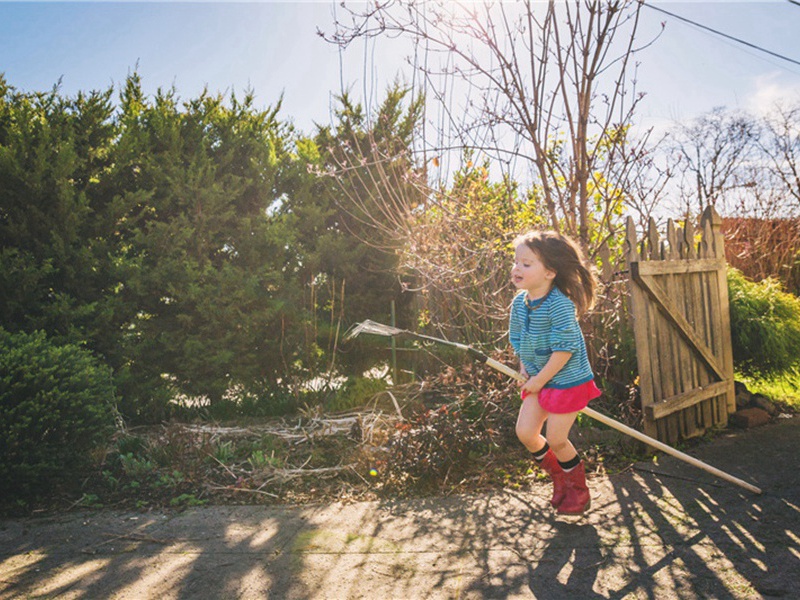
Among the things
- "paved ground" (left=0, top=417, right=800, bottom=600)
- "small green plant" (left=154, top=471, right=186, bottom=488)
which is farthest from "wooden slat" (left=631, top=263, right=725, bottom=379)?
"small green plant" (left=154, top=471, right=186, bottom=488)

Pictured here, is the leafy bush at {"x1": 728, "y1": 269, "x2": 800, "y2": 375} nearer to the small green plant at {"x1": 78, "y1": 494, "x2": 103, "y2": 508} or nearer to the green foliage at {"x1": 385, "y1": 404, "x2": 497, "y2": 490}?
the green foliage at {"x1": 385, "y1": 404, "x2": 497, "y2": 490}

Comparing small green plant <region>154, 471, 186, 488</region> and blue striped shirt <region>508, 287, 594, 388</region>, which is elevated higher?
blue striped shirt <region>508, 287, 594, 388</region>

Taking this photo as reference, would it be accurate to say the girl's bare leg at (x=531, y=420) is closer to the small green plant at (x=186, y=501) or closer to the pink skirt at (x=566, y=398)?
the pink skirt at (x=566, y=398)

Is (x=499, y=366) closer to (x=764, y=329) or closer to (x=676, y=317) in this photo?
(x=676, y=317)

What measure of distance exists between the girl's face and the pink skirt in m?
0.48

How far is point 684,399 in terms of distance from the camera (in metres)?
4.34

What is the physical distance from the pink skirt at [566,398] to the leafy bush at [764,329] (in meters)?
2.86

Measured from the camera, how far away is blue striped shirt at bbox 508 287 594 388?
9.62 feet

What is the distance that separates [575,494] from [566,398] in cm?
52

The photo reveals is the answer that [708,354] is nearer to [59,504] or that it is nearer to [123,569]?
[123,569]

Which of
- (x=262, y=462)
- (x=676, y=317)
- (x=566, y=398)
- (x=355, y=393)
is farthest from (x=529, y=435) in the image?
(x=355, y=393)

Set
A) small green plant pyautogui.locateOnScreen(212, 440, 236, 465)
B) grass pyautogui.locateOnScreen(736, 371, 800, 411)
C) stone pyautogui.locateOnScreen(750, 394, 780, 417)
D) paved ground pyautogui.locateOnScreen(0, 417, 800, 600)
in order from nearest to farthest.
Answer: paved ground pyautogui.locateOnScreen(0, 417, 800, 600), small green plant pyautogui.locateOnScreen(212, 440, 236, 465), stone pyautogui.locateOnScreen(750, 394, 780, 417), grass pyautogui.locateOnScreen(736, 371, 800, 411)

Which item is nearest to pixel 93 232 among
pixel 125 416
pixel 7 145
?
pixel 7 145

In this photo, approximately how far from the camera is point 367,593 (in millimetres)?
2475
